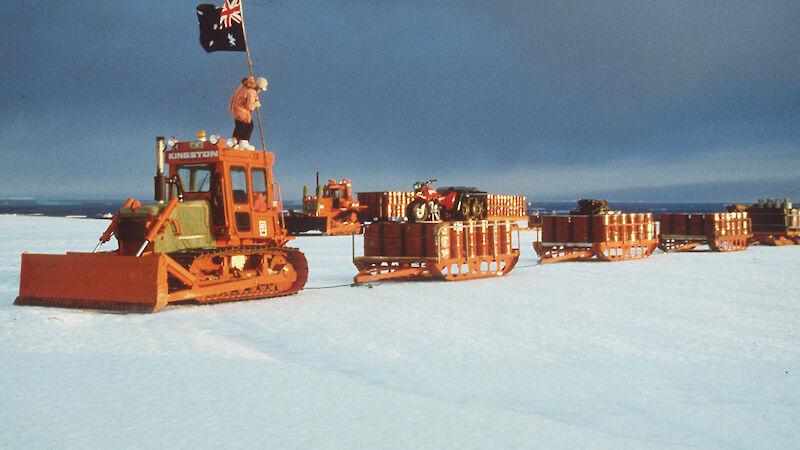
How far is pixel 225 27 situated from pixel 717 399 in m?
10.7

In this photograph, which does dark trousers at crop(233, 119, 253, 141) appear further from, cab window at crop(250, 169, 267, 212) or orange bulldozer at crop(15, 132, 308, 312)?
cab window at crop(250, 169, 267, 212)

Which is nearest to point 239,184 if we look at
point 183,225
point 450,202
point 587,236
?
point 183,225

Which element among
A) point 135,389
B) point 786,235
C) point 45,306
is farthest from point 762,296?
point 786,235

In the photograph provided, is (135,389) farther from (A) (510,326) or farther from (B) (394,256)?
(B) (394,256)

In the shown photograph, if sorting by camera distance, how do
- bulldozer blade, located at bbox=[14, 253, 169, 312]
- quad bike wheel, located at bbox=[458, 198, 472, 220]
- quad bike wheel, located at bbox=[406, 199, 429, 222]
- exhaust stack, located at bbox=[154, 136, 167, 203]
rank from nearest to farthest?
bulldozer blade, located at bbox=[14, 253, 169, 312] < exhaust stack, located at bbox=[154, 136, 167, 203] < quad bike wheel, located at bbox=[406, 199, 429, 222] < quad bike wheel, located at bbox=[458, 198, 472, 220]

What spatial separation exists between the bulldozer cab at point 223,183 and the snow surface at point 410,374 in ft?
4.75

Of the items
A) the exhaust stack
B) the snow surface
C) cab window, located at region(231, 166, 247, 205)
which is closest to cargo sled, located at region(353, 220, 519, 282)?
the snow surface

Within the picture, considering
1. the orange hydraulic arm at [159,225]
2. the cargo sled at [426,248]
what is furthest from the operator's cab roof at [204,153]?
the cargo sled at [426,248]

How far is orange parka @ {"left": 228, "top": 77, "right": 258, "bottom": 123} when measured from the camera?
1141 cm

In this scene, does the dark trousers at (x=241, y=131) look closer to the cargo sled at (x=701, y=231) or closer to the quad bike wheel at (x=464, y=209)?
the quad bike wheel at (x=464, y=209)

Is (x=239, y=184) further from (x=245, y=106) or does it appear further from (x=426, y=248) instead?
(x=426, y=248)

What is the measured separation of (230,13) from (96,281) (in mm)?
5798

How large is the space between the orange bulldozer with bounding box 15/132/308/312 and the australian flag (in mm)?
2362

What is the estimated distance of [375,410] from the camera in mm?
5352
